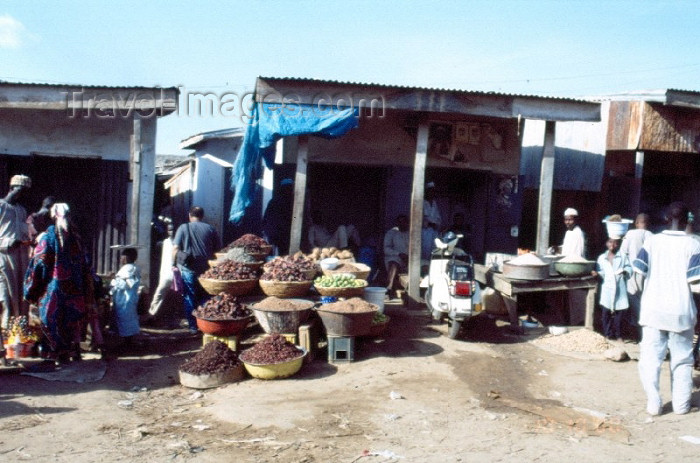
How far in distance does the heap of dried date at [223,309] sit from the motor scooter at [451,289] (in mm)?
2773

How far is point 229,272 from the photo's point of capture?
8.19 meters

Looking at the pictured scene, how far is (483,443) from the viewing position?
A: 16.8 ft

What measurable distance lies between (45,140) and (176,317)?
3734 millimetres

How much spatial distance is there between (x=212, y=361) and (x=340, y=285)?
7.11ft

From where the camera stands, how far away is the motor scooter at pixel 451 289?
26.9ft

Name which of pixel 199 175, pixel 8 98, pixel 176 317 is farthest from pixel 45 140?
pixel 199 175

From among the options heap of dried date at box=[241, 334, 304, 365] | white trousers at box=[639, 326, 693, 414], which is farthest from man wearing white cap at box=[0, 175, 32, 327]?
white trousers at box=[639, 326, 693, 414]

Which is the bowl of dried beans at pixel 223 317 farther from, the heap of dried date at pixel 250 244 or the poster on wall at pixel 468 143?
the poster on wall at pixel 468 143

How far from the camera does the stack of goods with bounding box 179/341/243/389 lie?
666 cm

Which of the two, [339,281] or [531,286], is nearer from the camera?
[339,281]

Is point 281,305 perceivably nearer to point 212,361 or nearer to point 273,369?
point 273,369

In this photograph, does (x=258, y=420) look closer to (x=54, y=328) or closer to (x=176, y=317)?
(x=54, y=328)

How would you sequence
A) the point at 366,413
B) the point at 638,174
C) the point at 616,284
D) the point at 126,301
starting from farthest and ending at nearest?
the point at 638,174
the point at 616,284
the point at 126,301
the point at 366,413

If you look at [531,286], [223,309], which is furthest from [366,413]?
[531,286]
